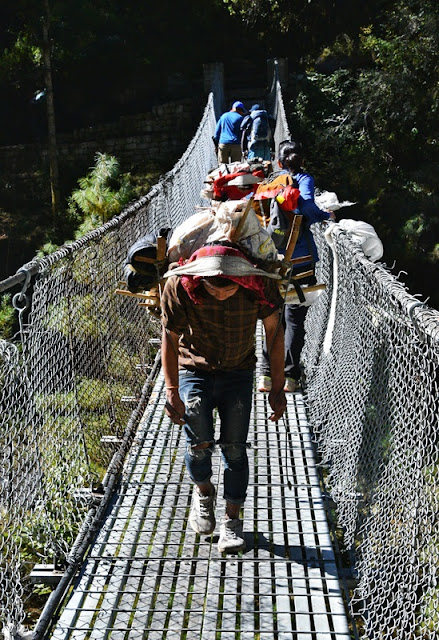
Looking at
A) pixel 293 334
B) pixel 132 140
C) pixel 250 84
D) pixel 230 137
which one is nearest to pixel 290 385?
pixel 293 334

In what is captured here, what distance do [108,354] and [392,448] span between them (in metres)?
1.53

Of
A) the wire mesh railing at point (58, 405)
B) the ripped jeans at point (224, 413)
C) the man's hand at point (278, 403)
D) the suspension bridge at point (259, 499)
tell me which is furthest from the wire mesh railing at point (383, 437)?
the wire mesh railing at point (58, 405)

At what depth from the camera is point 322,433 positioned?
3.05 metres

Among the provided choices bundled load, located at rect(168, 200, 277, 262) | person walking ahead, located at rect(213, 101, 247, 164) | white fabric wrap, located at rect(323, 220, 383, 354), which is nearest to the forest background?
person walking ahead, located at rect(213, 101, 247, 164)

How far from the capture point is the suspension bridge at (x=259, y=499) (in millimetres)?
1868

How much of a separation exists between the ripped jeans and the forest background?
8.66m

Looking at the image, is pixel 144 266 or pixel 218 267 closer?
pixel 218 267

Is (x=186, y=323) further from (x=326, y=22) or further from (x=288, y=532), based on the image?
(x=326, y=22)

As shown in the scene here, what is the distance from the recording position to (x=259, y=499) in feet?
8.71

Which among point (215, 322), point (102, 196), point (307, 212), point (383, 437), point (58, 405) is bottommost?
point (102, 196)

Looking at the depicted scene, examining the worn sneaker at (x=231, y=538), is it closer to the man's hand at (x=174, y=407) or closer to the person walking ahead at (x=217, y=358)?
the person walking ahead at (x=217, y=358)

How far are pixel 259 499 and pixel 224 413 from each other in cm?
57

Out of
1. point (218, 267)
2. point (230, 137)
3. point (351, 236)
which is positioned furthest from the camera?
point (230, 137)

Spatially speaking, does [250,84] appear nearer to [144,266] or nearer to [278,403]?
[144,266]
